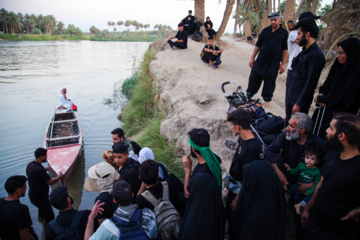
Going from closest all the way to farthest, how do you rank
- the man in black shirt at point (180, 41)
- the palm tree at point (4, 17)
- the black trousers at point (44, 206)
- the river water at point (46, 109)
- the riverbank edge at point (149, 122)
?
the black trousers at point (44, 206) → the riverbank edge at point (149, 122) → the river water at point (46, 109) → the man in black shirt at point (180, 41) → the palm tree at point (4, 17)

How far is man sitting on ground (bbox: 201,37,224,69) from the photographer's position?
861cm

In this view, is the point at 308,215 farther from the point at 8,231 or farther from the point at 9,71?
the point at 9,71

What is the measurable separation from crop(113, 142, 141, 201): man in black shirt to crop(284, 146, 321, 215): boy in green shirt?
73.4 inches

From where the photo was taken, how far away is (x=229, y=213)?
2.57 metres

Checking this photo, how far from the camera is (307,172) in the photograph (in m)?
2.56

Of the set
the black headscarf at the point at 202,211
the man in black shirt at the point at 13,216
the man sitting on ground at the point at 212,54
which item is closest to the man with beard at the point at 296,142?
the black headscarf at the point at 202,211

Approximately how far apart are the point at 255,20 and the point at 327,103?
3363 cm

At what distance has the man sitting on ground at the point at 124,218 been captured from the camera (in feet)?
6.51

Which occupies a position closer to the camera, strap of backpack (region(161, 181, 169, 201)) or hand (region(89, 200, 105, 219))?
hand (region(89, 200, 105, 219))

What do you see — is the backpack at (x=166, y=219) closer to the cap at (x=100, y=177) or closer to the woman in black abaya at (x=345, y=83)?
the cap at (x=100, y=177)

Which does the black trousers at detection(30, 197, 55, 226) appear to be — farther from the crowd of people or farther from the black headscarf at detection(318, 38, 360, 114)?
the black headscarf at detection(318, 38, 360, 114)

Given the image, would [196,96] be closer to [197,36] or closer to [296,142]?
[296,142]

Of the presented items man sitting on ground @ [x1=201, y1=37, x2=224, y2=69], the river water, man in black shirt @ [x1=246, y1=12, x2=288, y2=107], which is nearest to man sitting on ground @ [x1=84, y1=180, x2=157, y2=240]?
man in black shirt @ [x1=246, y1=12, x2=288, y2=107]

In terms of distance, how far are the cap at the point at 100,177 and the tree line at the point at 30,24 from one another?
72547 millimetres
